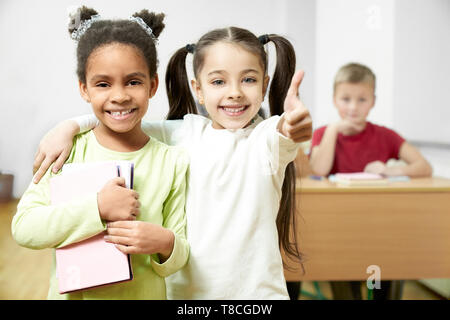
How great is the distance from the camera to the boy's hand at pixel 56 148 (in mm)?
580

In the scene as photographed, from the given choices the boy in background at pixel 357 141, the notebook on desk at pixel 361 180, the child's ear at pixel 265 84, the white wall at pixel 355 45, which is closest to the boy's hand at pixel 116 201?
the child's ear at pixel 265 84

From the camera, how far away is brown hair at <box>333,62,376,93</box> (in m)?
1.26

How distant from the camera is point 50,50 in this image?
25.3 inches

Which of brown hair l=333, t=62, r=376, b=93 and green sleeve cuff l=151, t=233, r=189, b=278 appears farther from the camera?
brown hair l=333, t=62, r=376, b=93

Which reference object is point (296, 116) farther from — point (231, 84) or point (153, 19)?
point (153, 19)

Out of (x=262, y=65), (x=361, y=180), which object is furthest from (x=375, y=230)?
(x=262, y=65)

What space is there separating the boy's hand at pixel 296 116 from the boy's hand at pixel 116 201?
0.21 meters

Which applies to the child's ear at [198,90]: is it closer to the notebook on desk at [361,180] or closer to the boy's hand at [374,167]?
the notebook on desk at [361,180]

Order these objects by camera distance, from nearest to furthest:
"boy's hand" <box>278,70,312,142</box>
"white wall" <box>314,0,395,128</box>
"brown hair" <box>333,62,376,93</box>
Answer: "boy's hand" <box>278,70,312,142</box> < "white wall" <box>314,0,395,128</box> < "brown hair" <box>333,62,376,93</box>

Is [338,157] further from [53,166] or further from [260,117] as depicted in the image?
[53,166]

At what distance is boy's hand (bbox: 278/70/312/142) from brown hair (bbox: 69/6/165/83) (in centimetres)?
19

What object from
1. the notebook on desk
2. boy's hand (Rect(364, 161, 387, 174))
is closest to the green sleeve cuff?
the notebook on desk

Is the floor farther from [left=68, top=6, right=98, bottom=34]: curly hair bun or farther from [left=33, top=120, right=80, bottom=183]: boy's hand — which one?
[left=68, top=6, right=98, bottom=34]: curly hair bun

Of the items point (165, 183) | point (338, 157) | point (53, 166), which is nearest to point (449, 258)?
point (338, 157)
